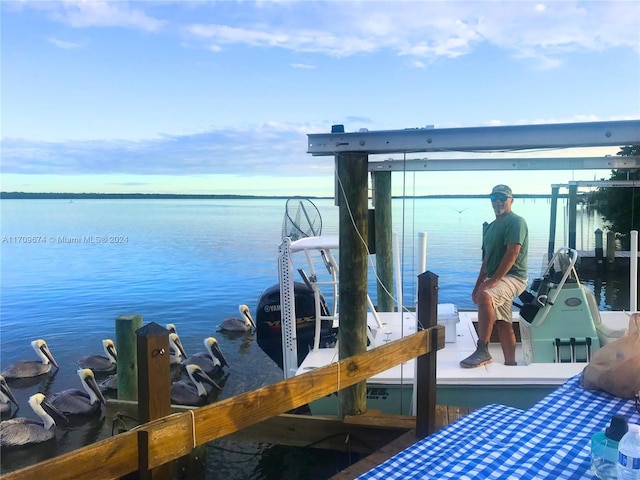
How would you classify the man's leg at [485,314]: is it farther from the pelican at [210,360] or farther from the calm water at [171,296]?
the pelican at [210,360]

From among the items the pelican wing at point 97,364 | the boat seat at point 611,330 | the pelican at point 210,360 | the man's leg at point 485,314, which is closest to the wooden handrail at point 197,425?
the man's leg at point 485,314

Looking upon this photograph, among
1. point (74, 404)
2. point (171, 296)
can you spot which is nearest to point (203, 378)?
point (74, 404)

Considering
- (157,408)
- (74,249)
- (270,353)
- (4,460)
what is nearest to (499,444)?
(157,408)

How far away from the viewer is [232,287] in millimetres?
19328

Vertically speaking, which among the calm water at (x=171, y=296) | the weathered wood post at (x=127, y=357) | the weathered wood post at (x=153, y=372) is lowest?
the calm water at (x=171, y=296)

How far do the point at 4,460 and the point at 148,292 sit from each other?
12.5 meters

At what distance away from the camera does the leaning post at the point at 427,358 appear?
12.2 feet

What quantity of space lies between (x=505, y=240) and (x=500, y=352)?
64.4 inches

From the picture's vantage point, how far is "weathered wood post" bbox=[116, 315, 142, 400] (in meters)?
6.36

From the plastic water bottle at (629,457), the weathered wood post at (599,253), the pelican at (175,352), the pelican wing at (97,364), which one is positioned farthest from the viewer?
the weathered wood post at (599,253)

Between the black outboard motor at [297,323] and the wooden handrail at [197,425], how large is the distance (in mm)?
3745

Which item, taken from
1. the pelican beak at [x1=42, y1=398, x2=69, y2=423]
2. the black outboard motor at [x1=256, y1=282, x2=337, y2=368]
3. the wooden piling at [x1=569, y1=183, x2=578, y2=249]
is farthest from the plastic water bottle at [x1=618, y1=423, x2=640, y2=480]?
the wooden piling at [x1=569, y1=183, x2=578, y2=249]

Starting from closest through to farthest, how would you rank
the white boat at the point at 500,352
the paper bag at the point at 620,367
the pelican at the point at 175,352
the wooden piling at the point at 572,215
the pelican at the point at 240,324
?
1. the paper bag at the point at 620,367
2. the white boat at the point at 500,352
3. the pelican at the point at 175,352
4. the pelican at the point at 240,324
5. the wooden piling at the point at 572,215

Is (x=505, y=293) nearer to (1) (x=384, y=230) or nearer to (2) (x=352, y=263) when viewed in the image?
(2) (x=352, y=263)
